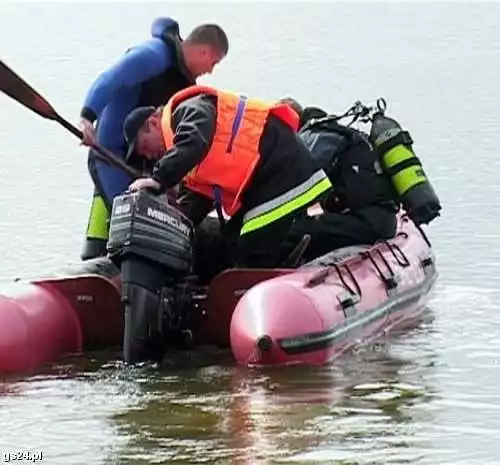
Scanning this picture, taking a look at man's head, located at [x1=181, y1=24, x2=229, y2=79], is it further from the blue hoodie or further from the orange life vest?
the orange life vest

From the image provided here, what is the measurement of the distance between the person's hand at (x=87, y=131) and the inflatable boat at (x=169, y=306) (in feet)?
2.03

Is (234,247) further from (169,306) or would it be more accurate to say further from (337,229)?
(337,229)

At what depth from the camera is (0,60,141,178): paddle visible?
8.72 metres

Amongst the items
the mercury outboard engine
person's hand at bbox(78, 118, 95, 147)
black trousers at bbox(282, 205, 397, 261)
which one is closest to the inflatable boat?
the mercury outboard engine

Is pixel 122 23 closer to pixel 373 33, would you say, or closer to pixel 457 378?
pixel 373 33

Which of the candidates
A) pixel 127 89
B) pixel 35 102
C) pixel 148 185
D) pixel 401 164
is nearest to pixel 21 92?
pixel 35 102

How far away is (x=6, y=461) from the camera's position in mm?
6805

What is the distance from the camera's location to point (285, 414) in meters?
7.49

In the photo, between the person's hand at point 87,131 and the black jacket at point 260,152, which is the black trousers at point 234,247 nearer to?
the black jacket at point 260,152

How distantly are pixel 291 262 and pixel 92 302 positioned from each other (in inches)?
43.3

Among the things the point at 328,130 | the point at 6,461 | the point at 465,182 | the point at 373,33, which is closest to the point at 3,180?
the point at 465,182

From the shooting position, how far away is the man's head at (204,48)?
9289 mm

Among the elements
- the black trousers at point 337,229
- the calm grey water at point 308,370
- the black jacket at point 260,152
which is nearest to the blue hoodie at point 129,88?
the black jacket at point 260,152

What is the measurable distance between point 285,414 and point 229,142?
164 centimetres
